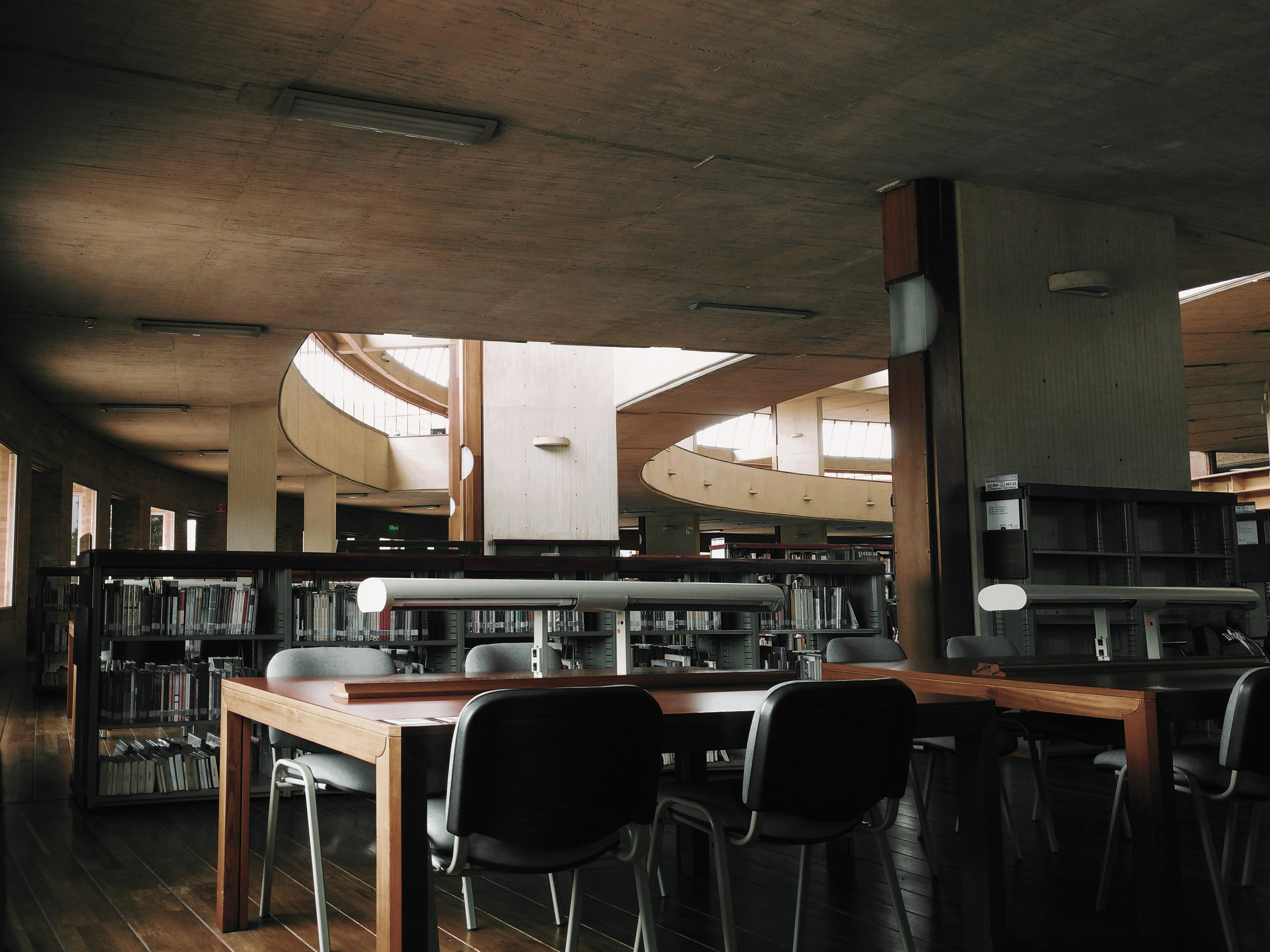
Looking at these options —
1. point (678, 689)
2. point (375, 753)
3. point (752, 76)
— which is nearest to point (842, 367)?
point (752, 76)

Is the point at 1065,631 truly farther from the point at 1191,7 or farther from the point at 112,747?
the point at 112,747

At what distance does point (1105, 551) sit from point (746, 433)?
2454 centimetres

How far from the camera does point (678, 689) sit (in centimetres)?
324

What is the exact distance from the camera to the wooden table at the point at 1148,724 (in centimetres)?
279

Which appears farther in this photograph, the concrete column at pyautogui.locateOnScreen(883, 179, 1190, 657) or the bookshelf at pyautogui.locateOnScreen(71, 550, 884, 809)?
the concrete column at pyautogui.locateOnScreen(883, 179, 1190, 657)

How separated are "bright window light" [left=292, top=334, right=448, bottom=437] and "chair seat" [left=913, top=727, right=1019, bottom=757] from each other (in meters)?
11.2

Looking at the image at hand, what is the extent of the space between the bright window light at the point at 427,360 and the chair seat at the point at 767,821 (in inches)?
782

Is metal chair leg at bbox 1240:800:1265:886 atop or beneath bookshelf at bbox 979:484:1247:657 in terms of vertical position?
beneath

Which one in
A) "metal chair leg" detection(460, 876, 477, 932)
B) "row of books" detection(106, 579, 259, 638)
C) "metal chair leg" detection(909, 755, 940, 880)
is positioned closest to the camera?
"metal chair leg" detection(460, 876, 477, 932)

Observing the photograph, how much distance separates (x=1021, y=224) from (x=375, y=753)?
17.0 ft

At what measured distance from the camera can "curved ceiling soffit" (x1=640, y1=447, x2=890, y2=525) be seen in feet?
64.1

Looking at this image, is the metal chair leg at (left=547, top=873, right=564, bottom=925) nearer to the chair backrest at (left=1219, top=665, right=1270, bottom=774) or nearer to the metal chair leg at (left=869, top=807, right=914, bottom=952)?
the metal chair leg at (left=869, top=807, right=914, bottom=952)

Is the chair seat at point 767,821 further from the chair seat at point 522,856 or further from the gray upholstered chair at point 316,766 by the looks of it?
the gray upholstered chair at point 316,766

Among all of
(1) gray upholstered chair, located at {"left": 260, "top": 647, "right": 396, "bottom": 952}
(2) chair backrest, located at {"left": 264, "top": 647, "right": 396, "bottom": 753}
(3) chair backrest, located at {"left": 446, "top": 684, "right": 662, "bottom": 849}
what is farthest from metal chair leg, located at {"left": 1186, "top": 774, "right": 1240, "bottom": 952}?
(2) chair backrest, located at {"left": 264, "top": 647, "right": 396, "bottom": 753}
